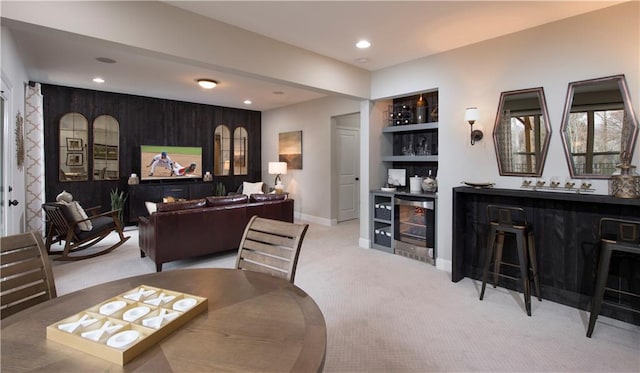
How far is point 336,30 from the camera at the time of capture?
3209 millimetres

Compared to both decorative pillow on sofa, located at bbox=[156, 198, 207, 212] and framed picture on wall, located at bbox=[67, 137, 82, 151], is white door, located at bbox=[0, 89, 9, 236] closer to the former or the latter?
decorative pillow on sofa, located at bbox=[156, 198, 207, 212]

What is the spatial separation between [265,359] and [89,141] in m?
6.68

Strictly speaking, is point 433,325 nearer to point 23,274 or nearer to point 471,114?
point 471,114

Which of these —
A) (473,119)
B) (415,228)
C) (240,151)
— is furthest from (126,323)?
(240,151)

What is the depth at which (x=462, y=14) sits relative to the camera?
289 centimetres

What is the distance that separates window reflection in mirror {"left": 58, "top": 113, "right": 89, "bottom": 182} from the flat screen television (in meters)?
0.95

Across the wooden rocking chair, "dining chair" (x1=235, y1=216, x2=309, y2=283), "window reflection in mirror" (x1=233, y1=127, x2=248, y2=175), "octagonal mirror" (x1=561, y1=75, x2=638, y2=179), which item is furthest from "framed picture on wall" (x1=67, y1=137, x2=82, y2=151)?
"octagonal mirror" (x1=561, y1=75, x2=638, y2=179)

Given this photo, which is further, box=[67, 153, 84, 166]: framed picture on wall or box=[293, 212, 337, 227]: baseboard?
box=[293, 212, 337, 227]: baseboard

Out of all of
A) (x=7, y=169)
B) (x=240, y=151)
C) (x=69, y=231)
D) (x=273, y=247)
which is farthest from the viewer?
(x=240, y=151)

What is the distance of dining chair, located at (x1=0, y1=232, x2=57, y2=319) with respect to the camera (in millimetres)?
1380

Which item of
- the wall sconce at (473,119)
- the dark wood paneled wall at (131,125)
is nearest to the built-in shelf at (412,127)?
the wall sconce at (473,119)

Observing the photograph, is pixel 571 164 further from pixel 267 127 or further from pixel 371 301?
pixel 267 127

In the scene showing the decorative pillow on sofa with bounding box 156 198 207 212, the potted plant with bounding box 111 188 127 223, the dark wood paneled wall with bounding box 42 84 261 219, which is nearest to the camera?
the decorative pillow on sofa with bounding box 156 198 207 212

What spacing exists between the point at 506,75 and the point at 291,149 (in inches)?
192
